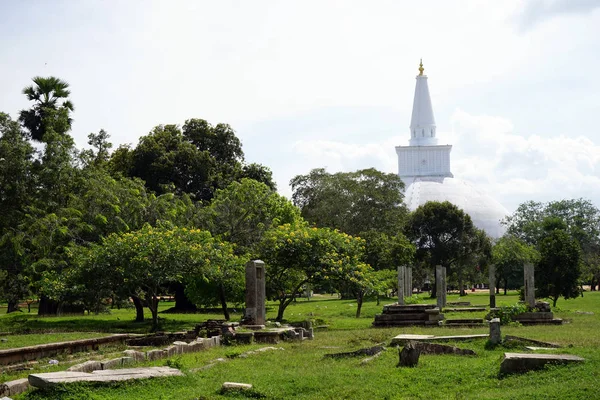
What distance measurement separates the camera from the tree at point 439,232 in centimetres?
5756

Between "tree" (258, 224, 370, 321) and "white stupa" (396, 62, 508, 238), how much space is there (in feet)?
192

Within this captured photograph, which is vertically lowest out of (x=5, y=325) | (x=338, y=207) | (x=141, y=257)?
(x=5, y=325)

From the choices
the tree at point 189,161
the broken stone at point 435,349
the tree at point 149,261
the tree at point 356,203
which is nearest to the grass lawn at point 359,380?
the broken stone at point 435,349

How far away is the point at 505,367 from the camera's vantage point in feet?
37.1

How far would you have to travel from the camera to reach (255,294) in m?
22.5

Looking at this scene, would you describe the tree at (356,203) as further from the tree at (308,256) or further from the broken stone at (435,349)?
the broken stone at (435,349)

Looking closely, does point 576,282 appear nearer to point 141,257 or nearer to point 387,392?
point 141,257

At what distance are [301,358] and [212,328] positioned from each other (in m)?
5.71

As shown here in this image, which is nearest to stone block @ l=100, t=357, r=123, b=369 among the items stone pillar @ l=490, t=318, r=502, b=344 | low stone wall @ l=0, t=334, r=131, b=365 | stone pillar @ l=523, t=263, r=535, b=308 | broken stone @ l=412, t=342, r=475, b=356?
low stone wall @ l=0, t=334, r=131, b=365

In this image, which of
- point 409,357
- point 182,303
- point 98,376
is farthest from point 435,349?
point 182,303

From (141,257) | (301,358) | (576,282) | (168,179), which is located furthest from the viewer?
(168,179)

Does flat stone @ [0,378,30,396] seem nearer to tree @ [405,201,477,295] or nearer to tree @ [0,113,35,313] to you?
tree @ [0,113,35,313]

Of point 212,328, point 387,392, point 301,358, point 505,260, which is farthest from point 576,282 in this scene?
point 387,392

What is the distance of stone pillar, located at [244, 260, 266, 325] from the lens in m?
22.3
